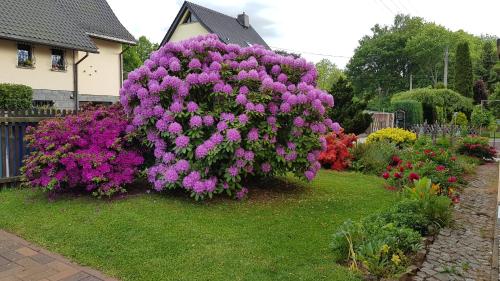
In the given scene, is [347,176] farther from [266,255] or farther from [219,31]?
[219,31]

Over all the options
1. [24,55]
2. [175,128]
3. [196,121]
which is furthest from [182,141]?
[24,55]

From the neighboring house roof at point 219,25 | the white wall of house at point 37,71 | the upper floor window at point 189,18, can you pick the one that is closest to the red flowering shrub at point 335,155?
the white wall of house at point 37,71

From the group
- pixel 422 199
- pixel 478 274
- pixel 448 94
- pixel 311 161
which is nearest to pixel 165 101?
pixel 311 161

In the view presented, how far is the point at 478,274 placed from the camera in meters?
3.76

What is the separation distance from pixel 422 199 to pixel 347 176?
3.80 m

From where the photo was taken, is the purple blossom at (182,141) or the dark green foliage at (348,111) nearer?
the purple blossom at (182,141)

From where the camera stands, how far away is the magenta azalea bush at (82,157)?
5.37 meters

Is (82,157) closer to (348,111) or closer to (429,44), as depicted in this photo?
(348,111)

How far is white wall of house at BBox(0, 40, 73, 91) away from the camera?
624 inches

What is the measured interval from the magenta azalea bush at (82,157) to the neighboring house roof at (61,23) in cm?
1171

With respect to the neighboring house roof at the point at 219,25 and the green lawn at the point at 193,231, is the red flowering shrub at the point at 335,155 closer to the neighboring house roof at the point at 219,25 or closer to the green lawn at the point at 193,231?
the green lawn at the point at 193,231

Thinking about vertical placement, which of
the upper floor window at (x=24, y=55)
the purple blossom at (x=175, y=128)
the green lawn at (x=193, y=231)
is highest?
the upper floor window at (x=24, y=55)

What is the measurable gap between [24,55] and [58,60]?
1642 millimetres

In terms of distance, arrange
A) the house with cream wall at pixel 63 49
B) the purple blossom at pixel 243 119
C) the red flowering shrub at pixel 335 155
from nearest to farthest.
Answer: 1. the purple blossom at pixel 243 119
2. the red flowering shrub at pixel 335 155
3. the house with cream wall at pixel 63 49
